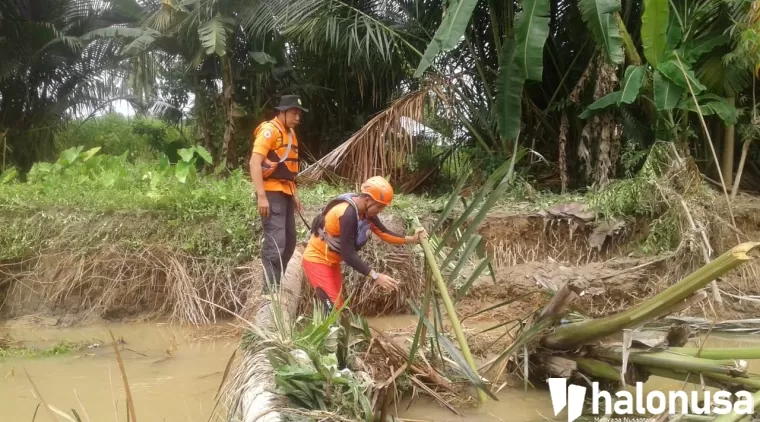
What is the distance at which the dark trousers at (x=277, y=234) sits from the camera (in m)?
4.88

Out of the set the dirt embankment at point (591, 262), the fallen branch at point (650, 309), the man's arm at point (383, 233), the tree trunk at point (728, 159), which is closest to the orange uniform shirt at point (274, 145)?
the man's arm at point (383, 233)

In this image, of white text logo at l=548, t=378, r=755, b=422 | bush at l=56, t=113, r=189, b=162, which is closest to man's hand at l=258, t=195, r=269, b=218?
white text logo at l=548, t=378, r=755, b=422

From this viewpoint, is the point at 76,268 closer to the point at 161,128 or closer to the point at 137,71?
the point at 137,71

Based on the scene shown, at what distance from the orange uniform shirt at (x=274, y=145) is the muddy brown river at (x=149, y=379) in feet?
4.75

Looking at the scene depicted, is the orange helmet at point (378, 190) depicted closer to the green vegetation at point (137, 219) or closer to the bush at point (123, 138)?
the green vegetation at point (137, 219)

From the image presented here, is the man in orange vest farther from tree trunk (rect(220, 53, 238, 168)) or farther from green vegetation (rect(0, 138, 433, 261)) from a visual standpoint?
tree trunk (rect(220, 53, 238, 168))

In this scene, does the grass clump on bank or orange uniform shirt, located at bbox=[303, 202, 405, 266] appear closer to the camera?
orange uniform shirt, located at bbox=[303, 202, 405, 266]

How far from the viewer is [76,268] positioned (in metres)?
6.46

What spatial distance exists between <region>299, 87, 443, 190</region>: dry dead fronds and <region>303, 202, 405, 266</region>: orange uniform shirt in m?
3.40

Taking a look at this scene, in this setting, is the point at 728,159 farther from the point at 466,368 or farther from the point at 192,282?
the point at 192,282

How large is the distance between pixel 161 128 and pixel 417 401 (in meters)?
10.5

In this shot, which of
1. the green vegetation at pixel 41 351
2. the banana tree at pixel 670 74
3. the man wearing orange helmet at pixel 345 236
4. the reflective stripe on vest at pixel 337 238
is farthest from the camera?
the banana tree at pixel 670 74

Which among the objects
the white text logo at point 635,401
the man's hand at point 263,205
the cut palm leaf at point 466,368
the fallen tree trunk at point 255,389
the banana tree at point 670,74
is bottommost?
the white text logo at point 635,401

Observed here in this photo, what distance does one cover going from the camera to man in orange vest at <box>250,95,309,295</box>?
15.9ft
